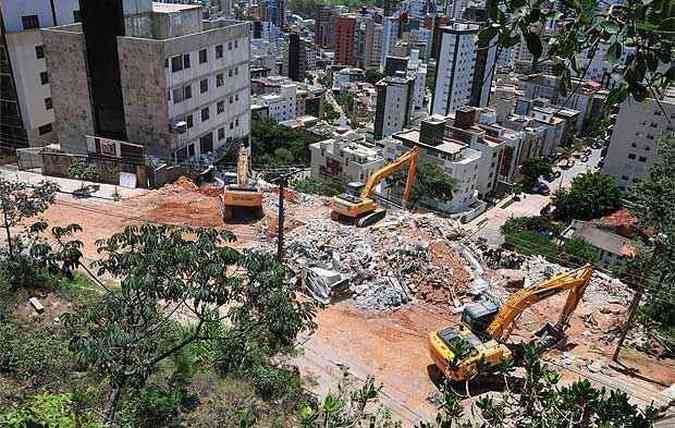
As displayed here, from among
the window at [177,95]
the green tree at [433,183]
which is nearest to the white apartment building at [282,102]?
the green tree at [433,183]

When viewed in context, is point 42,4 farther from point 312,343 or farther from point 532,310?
point 532,310

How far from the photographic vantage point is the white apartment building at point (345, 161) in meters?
39.4

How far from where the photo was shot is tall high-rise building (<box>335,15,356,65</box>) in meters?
112

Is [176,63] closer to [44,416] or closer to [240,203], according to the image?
[240,203]

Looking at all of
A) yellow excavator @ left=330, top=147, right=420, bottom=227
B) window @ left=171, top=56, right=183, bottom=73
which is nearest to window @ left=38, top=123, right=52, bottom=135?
window @ left=171, top=56, right=183, bottom=73

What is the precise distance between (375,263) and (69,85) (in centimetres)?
1661

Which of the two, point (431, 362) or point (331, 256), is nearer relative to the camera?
point (431, 362)

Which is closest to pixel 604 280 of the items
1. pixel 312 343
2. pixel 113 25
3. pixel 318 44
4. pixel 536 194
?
pixel 312 343

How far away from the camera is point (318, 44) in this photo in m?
133

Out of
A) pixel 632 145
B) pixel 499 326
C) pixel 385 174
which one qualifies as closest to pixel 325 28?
pixel 632 145

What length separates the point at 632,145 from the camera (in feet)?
149

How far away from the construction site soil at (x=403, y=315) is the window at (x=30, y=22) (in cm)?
1124

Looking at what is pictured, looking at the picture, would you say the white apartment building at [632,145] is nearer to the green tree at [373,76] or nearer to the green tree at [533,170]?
the green tree at [533,170]

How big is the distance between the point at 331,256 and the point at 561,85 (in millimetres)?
15070
